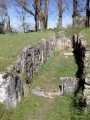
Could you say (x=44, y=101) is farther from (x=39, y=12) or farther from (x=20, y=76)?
(x=39, y=12)

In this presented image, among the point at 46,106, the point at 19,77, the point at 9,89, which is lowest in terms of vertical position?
the point at 46,106

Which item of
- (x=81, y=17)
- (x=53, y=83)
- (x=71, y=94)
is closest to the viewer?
(x=71, y=94)

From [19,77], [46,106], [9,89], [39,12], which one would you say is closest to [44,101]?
[46,106]

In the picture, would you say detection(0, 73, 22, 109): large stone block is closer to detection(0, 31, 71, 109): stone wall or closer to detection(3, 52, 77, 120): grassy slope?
detection(0, 31, 71, 109): stone wall

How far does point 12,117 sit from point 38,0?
24672 mm

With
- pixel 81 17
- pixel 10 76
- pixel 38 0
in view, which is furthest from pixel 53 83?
pixel 81 17

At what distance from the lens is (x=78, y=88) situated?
9.61 meters

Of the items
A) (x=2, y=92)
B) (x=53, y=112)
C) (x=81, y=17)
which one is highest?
(x=81, y=17)

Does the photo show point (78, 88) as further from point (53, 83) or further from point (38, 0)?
point (38, 0)

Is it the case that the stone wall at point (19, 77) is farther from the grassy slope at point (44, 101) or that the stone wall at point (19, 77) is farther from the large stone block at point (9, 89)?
the grassy slope at point (44, 101)

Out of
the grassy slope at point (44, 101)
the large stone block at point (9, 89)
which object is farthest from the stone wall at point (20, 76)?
the grassy slope at point (44, 101)

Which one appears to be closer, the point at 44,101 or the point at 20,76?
the point at 20,76

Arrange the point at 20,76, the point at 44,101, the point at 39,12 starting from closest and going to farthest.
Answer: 1. the point at 20,76
2. the point at 44,101
3. the point at 39,12

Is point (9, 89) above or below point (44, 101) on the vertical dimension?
above
